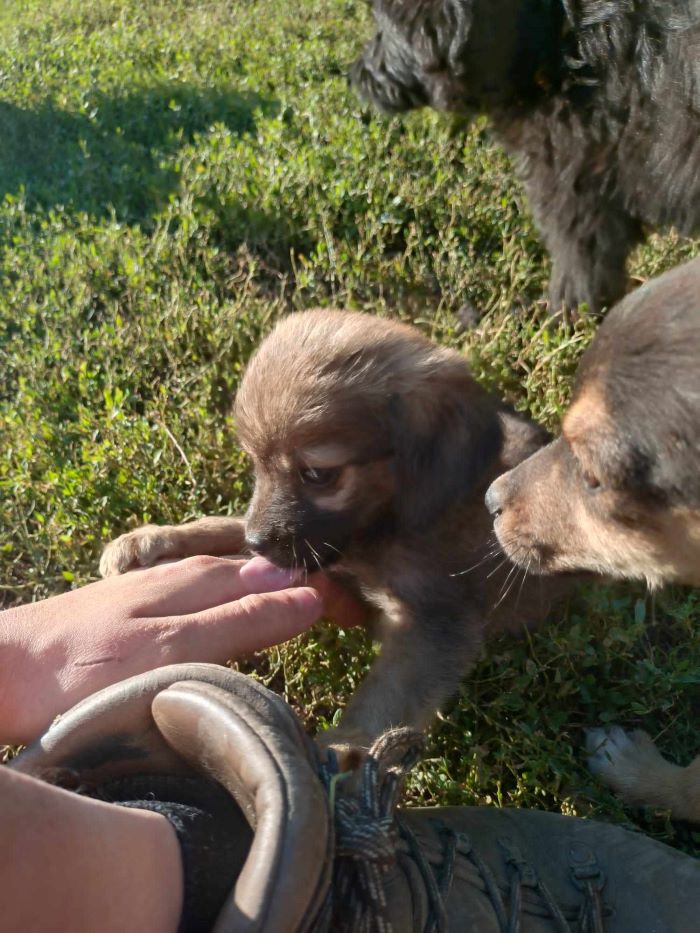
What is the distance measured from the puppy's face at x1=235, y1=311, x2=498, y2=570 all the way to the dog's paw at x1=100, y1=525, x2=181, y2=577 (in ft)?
1.07

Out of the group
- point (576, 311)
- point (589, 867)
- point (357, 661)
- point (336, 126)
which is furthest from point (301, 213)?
point (589, 867)

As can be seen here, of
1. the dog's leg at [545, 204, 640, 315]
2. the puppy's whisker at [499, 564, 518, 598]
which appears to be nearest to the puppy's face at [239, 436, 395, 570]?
the puppy's whisker at [499, 564, 518, 598]

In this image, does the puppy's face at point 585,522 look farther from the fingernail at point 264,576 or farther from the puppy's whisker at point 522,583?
the fingernail at point 264,576

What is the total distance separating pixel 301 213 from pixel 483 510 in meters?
2.23

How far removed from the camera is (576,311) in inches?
147

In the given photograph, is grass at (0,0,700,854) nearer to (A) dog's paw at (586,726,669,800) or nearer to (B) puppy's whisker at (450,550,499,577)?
(A) dog's paw at (586,726,669,800)

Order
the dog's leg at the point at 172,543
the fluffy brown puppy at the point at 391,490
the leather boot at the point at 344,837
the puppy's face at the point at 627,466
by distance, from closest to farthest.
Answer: the leather boot at the point at 344,837 → the puppy's face at the point at 627,466 → the fluffy brown puppy at the point at 391,490 → the dog's leg at the point at 172,543

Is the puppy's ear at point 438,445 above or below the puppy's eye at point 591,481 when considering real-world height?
below

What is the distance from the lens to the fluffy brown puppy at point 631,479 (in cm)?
200

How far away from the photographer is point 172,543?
9.49ft

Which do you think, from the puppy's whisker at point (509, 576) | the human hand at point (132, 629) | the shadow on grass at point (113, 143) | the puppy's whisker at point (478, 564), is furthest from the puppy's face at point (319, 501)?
the shadow on grass at point (113, 143)

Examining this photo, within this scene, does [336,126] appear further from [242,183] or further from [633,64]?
[633,64]

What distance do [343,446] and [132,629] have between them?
785mm

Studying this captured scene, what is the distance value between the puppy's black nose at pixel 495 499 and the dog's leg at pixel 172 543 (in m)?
0.85
